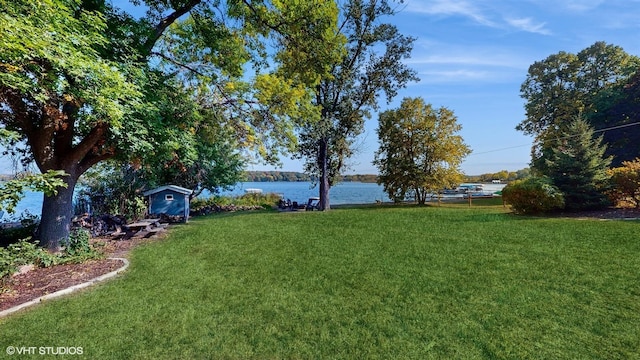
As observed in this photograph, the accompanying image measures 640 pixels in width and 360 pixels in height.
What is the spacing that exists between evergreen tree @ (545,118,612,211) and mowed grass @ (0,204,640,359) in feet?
16.9

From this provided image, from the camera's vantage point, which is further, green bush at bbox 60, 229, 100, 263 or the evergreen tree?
the evergreen tree

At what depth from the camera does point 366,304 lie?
4.24 meters

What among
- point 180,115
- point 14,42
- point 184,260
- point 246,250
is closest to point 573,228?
point 246,250

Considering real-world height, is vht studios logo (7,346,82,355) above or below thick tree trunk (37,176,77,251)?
below

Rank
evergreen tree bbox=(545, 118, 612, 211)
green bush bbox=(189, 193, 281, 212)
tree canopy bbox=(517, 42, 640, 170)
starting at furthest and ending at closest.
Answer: tree canopy bbox=(517, 42, 640, 170), green bush bbox=(189, 193, 281, 212), evergreen tree bbox=(545, 118, 612, 211)

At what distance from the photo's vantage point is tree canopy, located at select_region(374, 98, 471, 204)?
19.4m

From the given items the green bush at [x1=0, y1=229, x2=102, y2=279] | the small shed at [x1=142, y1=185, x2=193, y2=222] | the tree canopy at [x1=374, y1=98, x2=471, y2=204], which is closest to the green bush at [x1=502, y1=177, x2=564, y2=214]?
the tree canopy at [x1=374, y1=98, x2=471, y2=204]

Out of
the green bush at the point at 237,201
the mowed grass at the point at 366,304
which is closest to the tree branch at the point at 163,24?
the mowed grass at the point at 366,304

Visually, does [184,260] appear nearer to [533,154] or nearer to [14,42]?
[14,42]

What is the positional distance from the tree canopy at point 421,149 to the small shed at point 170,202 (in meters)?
13.3

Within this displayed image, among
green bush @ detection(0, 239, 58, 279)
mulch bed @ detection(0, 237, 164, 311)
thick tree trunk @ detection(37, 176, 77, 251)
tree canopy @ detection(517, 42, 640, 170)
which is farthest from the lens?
tree canopy @ detection(517, 42, 640, 170)

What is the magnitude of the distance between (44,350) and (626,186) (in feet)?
54.8

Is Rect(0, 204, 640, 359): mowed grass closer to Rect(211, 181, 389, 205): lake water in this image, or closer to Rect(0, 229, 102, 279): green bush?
Rect(0, 229, 102, 279): green bush

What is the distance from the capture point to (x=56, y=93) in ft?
18.6
